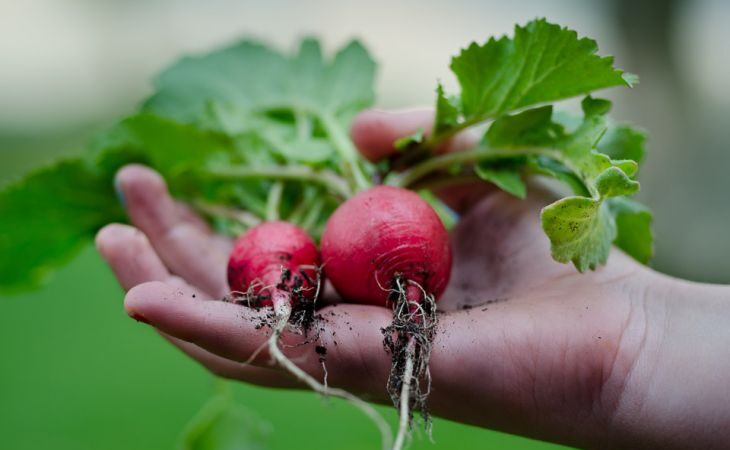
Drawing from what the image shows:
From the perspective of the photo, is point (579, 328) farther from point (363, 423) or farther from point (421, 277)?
point (363, 423)

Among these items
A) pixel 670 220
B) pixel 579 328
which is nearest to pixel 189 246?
pixel 579 328

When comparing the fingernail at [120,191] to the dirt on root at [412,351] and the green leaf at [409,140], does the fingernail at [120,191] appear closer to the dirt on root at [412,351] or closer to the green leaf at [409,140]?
the green leaf at [409,140]

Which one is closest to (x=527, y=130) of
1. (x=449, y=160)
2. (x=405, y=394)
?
(x=449, y=160)

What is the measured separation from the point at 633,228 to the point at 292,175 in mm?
1085

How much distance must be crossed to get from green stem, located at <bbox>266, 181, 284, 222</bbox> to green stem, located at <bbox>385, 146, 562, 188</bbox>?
379 millimetres

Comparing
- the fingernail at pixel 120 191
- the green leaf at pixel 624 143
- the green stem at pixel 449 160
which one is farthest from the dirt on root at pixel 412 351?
the fingernail at pixel 120 191

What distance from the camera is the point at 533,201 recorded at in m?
1.93

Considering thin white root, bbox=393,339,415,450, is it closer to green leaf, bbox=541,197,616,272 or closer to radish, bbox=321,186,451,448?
radish, bbox=321,186,451,448

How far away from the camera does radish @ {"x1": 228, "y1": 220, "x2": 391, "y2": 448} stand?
59.5 inches

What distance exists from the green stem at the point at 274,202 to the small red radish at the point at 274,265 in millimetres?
243

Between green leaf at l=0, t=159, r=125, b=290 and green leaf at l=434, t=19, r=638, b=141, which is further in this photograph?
green leaf at l=0, t=159, r=125, b=290

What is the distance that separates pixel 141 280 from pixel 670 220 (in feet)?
15.7

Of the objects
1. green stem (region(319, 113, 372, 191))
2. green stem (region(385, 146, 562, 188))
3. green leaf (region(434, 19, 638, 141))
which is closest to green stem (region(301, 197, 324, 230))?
green stem (region(319, 113, 372, 191))

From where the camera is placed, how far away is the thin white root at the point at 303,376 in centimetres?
128
